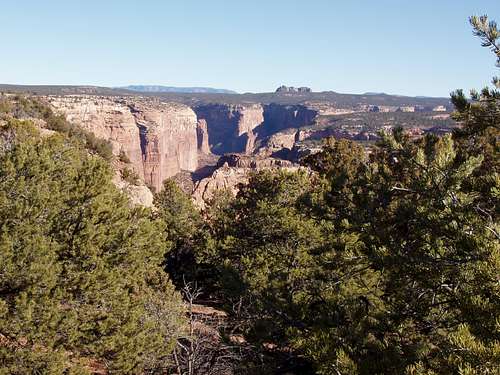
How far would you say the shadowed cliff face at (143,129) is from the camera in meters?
83.9

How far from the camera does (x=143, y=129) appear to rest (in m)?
108

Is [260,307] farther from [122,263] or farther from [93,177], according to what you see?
[93,177]

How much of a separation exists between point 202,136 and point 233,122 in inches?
655

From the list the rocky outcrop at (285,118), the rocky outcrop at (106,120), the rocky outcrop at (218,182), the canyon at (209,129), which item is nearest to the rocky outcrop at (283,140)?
the canyon at (209,129)

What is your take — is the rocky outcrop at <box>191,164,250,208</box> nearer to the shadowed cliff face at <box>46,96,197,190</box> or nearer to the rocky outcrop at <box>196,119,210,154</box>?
the shadowed cliff face at <box>46,96,197,190</box>

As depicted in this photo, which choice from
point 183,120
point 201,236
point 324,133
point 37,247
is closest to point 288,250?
point 37,247

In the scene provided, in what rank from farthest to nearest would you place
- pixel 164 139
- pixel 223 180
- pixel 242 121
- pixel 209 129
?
1. pixel 209 129
2. pixel 242 121
3. pixel 164 139
4. pixel 223 180

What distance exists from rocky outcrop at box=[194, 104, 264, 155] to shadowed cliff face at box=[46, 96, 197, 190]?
4410 centimetres

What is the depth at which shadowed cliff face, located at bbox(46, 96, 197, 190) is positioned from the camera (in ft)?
275

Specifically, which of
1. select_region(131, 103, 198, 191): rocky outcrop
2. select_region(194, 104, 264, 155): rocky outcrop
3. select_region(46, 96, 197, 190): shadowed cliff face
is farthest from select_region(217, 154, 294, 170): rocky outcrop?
select_region(194, 104, 264, 155): rocky outcrop

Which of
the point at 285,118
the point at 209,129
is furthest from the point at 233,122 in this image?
the point at 285,118

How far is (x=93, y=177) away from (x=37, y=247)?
372 centimetres

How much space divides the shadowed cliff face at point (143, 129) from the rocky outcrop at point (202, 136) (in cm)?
3120

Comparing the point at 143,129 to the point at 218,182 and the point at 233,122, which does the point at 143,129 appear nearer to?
the point at 218,182
